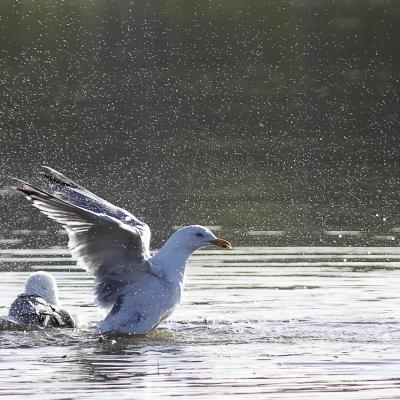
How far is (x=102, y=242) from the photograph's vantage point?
39.9ft

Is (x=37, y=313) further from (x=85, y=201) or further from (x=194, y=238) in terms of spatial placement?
(x=194, y=238)

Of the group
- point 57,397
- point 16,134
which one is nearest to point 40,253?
point 57,397

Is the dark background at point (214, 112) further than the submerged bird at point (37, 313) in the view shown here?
Yes

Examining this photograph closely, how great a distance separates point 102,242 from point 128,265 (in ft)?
1.17

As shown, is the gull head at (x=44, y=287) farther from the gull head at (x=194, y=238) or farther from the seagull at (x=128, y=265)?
the gull head at (x=194, y=238)

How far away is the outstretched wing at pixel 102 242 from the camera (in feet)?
38.8

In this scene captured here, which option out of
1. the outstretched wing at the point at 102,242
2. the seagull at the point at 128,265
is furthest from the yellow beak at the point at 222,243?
the outstretched wing at the point at 102,242

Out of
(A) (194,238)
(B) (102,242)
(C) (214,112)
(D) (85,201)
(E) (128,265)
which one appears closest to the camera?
(B) (102,242)

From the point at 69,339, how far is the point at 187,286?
265 centimetres

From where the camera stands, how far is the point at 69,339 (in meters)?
12.1

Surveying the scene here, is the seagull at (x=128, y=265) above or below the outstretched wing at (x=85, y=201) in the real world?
below

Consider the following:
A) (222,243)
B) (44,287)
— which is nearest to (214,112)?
(44,287)

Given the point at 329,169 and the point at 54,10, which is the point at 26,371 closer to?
the point at 329,169

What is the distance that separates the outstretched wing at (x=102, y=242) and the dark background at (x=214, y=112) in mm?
4985
